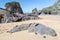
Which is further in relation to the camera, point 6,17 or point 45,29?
point 6,17

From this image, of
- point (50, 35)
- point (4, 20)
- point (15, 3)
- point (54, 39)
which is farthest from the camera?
point (15, 3)

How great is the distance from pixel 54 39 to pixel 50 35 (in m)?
0.57

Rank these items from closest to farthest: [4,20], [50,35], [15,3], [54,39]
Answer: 1. [54,39]
2. [50,35]
3. [4,20]
4. [15,3]

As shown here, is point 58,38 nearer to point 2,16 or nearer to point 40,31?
point 40,31

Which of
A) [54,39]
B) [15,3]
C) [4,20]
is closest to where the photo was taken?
[54,39]

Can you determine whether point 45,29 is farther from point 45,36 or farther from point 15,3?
point 15,3

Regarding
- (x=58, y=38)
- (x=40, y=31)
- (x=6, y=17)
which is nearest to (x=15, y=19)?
(x=6, y=17)

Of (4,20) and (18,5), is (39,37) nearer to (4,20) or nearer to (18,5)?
(4,20)

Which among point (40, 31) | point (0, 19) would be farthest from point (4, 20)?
point (40, 31)

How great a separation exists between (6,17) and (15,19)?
1.03 m

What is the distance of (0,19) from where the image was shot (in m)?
14.8

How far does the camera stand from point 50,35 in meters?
7.29

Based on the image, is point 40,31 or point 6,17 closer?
point 40,31

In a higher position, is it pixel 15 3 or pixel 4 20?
pixel 15 3
